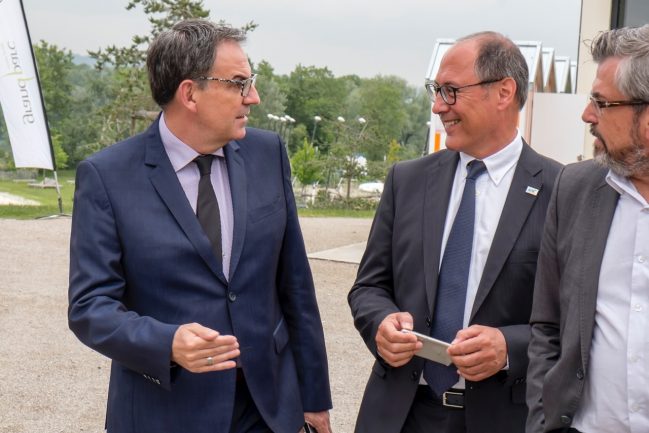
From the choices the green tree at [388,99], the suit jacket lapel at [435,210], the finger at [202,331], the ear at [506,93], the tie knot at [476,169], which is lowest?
the green tree at [388,99]

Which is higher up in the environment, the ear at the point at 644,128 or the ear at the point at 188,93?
the ear at the point at 188,93

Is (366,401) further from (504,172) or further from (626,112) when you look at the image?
(626,112)

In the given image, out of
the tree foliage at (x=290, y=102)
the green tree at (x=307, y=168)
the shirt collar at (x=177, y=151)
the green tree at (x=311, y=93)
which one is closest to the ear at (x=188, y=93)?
the shirt collar at (x=177, y=151)

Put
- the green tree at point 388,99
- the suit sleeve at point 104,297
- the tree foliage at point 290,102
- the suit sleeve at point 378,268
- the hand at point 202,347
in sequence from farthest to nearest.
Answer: the green tree at point 388,99 → the tree foliage at point 290,102 → the suit sleeve at point 378,268 → the suit sleeve at point 104,297 → the hand at point 202,347

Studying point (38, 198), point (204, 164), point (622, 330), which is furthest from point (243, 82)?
point (38, 198)

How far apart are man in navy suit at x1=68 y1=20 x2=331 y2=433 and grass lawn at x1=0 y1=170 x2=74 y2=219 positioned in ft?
64.2

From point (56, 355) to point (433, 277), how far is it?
6484mm

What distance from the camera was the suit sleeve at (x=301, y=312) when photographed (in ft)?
10.5

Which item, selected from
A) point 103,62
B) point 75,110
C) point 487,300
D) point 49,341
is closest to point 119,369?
point 487,300

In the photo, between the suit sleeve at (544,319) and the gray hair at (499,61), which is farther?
the gray hair at (499,61)

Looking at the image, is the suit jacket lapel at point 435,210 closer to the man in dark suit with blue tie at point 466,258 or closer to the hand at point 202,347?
the man in dark suit with blue tie at point 466,258

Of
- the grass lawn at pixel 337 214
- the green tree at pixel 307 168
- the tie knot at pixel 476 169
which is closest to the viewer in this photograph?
the tie knot at pixel 476 169

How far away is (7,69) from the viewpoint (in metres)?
19.2

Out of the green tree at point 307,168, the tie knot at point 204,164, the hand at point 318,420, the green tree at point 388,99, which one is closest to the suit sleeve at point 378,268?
the hand at point 318,420
